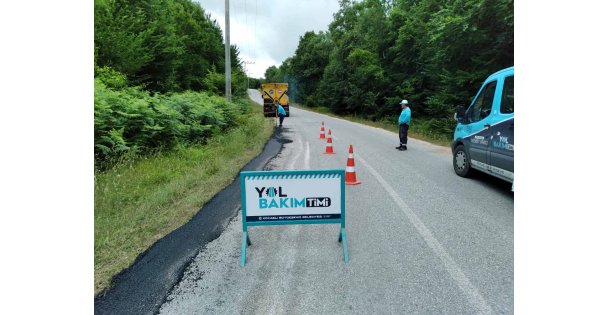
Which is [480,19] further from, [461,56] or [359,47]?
[359,47]

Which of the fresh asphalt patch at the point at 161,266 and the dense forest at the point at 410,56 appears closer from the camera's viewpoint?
the fresh asphalt patch at the point at 161,266

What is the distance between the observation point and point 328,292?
2959 millimetres

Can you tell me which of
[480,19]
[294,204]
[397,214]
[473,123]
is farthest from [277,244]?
[480,19]

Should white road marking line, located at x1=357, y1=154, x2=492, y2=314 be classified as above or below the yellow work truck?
→ below

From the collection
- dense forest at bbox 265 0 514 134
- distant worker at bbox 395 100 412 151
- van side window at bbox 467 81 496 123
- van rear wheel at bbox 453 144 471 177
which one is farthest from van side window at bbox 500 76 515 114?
dense forest at bbox 265 0 514 134

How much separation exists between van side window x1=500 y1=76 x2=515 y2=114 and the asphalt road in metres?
1.50

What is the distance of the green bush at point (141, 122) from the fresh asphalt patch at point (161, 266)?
366 centimetres

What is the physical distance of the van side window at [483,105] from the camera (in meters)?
6.14

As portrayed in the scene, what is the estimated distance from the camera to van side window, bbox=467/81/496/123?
6145mm

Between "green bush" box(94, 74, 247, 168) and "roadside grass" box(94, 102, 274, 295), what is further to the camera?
"green bush" box(94, 74, 247, 168)

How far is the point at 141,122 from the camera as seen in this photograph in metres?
9.05

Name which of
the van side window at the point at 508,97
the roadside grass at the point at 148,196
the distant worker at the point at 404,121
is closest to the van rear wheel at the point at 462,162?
the van side window at the point at 508,97

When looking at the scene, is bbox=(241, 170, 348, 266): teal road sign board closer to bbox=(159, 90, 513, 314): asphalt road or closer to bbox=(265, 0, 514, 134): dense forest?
bbox=(159, 90, 513, 314): asphalt road

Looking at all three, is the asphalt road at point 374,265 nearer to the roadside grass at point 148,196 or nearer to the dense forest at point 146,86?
the roadside grass at point 148,196
